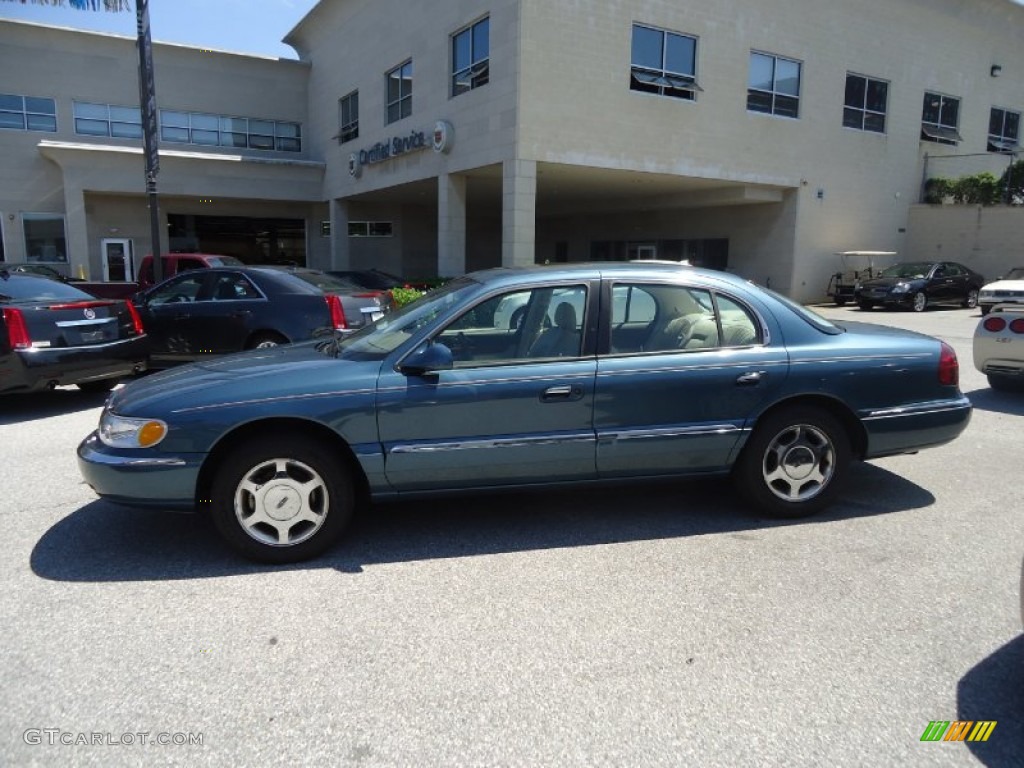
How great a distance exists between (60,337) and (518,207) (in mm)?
11231

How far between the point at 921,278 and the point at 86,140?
29.5 m

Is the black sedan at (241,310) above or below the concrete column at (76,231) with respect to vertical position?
below

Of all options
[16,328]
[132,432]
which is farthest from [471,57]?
[132,432]

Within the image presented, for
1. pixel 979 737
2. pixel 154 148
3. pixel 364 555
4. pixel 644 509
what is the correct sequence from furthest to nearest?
pixel 154 148 < pixel 644 509 < pixel 364 555 < pixel 979 737

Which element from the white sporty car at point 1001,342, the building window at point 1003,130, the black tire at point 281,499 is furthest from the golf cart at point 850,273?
the black tire at point 281,499

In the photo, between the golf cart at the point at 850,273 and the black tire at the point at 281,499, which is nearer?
the black tire at the point at 281,499

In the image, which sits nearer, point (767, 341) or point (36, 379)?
point (767, 341)

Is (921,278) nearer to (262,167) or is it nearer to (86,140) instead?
(262,167)

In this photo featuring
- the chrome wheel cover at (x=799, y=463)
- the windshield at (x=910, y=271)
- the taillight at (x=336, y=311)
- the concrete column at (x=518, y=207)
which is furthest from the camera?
the windshield at (x=910, y=271)

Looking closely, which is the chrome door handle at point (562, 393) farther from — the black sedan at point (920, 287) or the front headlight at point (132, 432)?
the black sedan at point (920, 287)

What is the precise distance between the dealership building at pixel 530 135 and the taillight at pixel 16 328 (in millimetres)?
11472

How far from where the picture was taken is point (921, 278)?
2048 cm

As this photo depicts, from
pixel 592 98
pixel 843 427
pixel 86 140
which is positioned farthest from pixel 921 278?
pixel 86 140

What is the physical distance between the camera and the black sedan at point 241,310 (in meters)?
8.77
